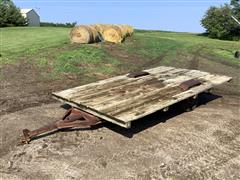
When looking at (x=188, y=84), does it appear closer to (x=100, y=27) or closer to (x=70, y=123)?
(x=70, y=123)

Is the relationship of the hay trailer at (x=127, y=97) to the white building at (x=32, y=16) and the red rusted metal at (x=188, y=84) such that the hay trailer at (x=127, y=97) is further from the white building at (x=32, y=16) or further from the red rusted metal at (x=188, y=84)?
the white building at (x=32, y=16)

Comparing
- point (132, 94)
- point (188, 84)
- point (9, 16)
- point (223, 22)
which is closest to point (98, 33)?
point (188, 84)

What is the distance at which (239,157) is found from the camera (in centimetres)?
756

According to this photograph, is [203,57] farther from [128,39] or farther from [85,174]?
[85,174]

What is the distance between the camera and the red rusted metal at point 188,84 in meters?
9.70

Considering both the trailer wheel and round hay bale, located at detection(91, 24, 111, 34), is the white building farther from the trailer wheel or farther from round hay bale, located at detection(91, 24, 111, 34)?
the trailer wheel

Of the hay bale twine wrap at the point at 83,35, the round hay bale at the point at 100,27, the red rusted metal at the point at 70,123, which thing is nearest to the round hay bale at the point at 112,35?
the round hay bale at the point at 100,27

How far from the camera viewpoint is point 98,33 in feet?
68.7

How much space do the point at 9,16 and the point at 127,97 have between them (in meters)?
41.4

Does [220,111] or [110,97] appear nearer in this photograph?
[110,97]

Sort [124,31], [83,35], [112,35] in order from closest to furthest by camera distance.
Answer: [83,35]
[112,35]
[124,31]

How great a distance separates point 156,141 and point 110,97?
5.46 ft

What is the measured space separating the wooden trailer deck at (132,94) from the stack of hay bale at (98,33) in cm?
887

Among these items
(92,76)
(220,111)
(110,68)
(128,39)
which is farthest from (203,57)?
(220,111)
